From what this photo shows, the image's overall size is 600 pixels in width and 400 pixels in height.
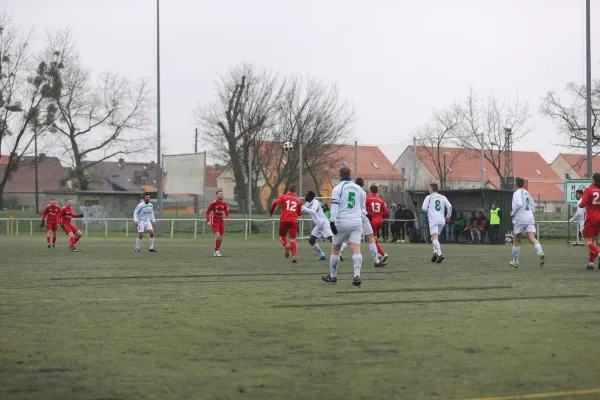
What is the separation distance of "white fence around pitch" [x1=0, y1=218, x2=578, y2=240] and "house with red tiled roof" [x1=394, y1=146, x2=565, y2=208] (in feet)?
14.2

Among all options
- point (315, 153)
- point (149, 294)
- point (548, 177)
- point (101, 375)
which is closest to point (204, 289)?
point (149, 294)

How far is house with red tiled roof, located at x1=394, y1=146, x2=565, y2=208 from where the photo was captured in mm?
47250

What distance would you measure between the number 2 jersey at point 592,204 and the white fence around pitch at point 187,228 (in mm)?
23077

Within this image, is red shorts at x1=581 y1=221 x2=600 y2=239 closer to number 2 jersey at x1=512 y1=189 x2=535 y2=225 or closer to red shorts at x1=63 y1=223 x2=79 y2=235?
number 2 jersey at x1=512 y1=189 x2=535 y2=225

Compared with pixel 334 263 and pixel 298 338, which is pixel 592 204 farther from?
pixel 298 338

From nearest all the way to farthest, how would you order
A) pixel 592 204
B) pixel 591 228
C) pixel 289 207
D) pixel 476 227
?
pixel 592 204 → pixel 591 228 → pixel 289 207 → pixel 476 227

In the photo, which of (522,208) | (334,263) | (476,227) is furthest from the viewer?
(476,227)

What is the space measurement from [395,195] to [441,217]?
26.6 metres

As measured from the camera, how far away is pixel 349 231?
50.3 feet

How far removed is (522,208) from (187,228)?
33.9m

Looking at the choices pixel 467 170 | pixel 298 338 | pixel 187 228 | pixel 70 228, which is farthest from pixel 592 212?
pixel 467 170

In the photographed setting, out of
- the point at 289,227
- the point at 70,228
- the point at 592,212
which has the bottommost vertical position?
the point at 70,228

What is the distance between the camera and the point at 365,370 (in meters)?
7.08

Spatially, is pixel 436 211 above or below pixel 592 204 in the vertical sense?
below
